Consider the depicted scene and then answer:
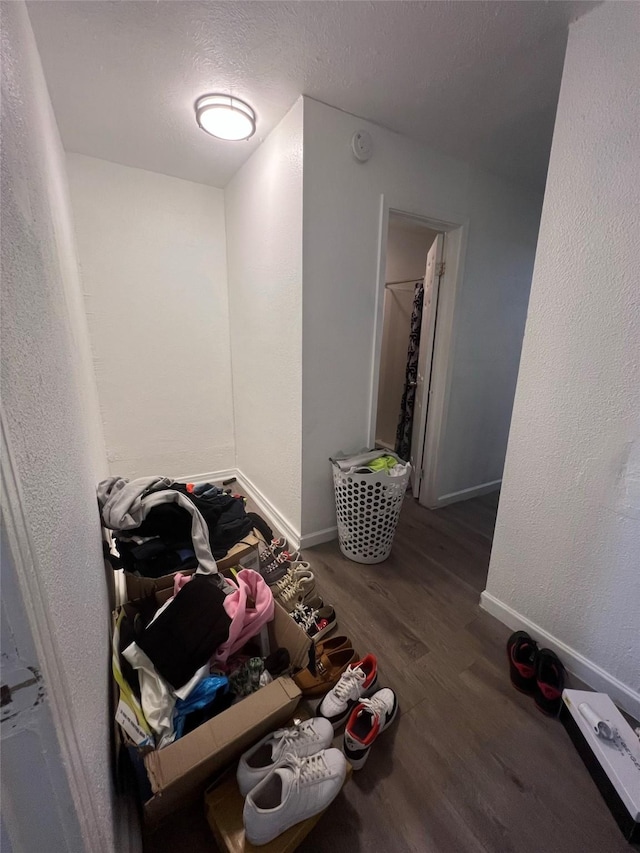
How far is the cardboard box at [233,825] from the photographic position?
80 cm

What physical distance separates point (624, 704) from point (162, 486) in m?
1.94

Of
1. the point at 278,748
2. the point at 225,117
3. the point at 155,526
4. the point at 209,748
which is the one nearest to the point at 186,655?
the point at 209,748

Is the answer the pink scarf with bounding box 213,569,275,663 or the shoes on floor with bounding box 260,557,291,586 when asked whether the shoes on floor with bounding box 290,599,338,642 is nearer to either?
the shoes on floor with bounding box 260,557,291,586

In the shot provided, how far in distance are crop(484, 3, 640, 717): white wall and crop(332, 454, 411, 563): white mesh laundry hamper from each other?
0.63m

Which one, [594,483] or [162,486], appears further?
[162,486]

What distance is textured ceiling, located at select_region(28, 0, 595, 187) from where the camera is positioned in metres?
1.16

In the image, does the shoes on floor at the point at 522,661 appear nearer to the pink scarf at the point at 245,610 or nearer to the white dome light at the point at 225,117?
the pink scarf at the point at 245,610

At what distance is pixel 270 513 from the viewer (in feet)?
7.96

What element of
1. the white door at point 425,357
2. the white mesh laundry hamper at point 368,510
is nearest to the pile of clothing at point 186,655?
the white mesh laundry hamper at point 368,510

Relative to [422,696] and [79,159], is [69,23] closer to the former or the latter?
[79,159]

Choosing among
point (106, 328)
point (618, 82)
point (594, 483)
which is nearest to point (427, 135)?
point (618, 82)

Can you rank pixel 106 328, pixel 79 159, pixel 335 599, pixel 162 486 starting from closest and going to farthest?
1. pixel 162 486
2. pixel 335 599
3. pixel 79 159
4. pixel 106 328

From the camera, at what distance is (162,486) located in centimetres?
147

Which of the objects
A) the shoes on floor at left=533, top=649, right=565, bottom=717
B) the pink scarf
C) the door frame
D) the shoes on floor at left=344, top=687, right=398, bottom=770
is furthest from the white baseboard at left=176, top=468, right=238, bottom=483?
the shoes on floor at left=533, top=649, right=565, bottom=717
